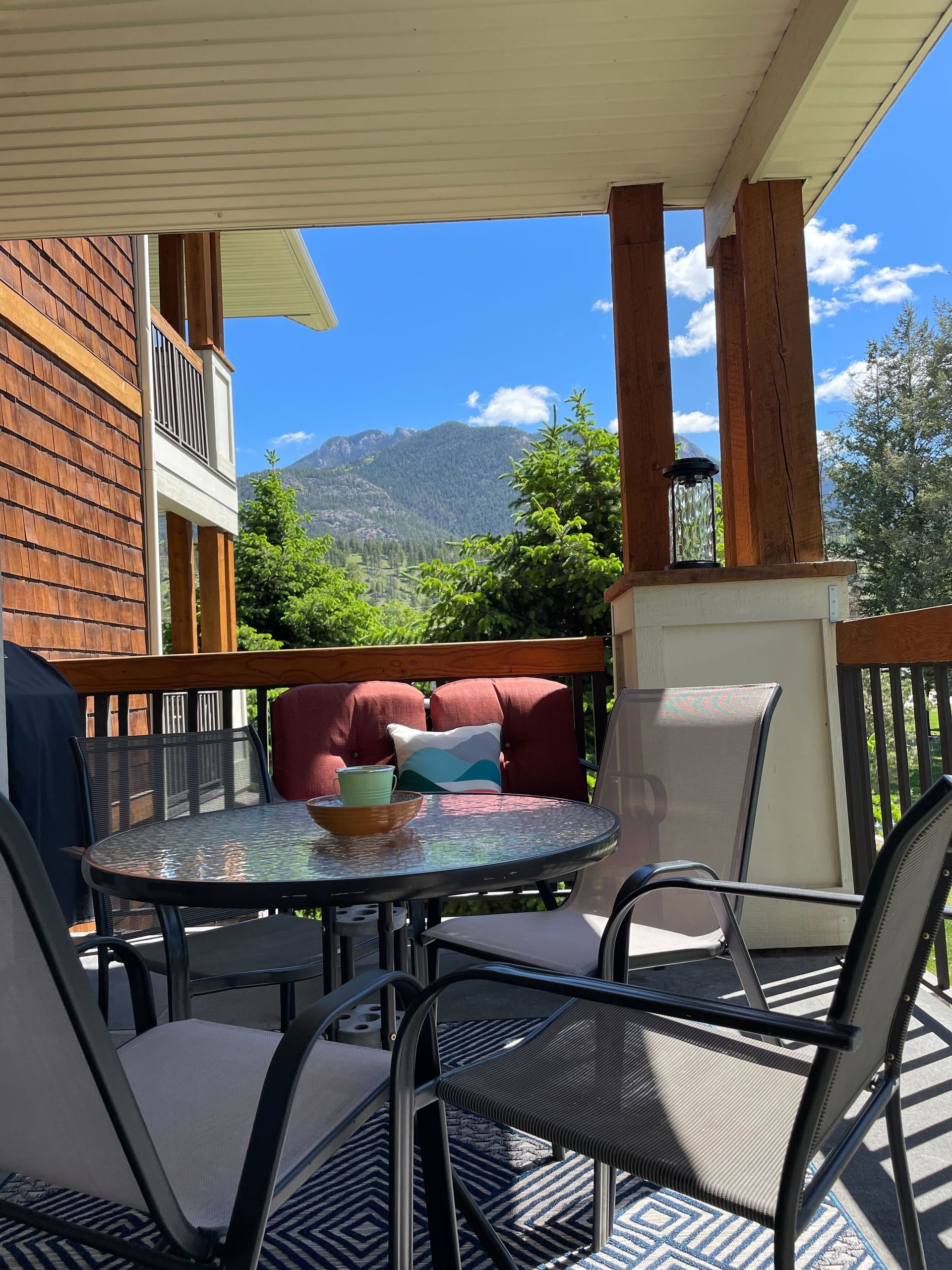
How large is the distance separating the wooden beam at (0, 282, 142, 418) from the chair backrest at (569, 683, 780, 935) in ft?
13.2

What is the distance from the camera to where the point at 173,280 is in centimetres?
888

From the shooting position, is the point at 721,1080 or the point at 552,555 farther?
the point at 552,555

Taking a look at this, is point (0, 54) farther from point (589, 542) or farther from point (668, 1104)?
point (589, 542)

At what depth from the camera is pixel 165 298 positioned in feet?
29.2

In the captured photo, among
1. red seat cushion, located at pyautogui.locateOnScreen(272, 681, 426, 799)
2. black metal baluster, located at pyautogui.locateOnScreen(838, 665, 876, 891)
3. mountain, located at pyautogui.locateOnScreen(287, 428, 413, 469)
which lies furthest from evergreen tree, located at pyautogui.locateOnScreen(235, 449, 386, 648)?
mountain, located at pyautogui.locateOnScreen(287, 428, 413, 469)

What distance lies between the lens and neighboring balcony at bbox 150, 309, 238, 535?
24.6ft

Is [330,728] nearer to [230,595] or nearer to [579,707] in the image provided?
[579,707]

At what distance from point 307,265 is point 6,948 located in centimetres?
1189

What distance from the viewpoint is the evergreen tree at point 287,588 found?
19703mm

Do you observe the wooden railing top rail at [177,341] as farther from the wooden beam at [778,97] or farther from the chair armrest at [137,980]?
the chair armrest at [137,980]

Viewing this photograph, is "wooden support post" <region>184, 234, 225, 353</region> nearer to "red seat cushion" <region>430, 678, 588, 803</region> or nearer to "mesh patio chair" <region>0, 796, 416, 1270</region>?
"red seat cushion" <region>430, 678, 588, 803</region>

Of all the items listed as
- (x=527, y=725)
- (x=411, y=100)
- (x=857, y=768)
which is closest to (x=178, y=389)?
(x=411, y=100)

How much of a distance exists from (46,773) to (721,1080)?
2.28 metres

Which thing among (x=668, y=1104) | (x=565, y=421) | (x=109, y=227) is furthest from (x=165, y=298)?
(x=668, y=1104)
